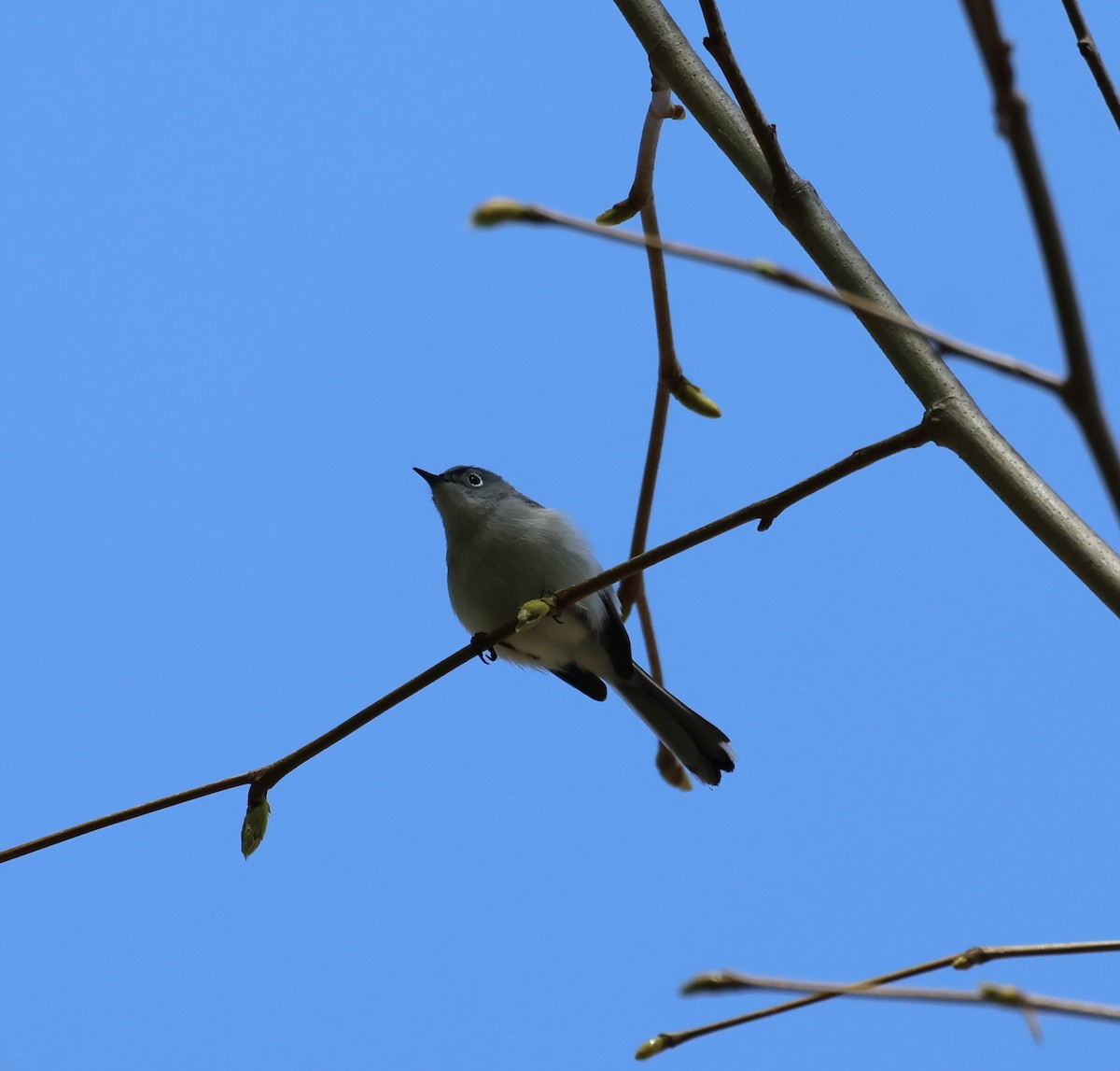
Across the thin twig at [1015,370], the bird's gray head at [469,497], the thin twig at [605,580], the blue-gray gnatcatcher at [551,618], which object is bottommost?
the thin twig at [1015,370]

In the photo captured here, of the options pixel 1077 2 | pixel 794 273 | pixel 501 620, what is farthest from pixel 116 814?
pixel 501 620

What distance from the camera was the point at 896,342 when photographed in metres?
1.99

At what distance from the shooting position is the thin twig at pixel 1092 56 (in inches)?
59.7

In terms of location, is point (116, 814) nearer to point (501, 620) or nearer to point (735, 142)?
point (735, 142)

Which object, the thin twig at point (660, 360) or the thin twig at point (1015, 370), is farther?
the thin twig at point (660, 360)

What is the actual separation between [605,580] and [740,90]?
77 cm

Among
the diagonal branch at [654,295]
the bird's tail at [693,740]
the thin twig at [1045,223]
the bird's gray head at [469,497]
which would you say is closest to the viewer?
the thin twig at [1045,223]

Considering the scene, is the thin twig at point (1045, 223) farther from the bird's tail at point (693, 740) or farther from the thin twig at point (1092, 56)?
the bird's tail at point (693, 740)

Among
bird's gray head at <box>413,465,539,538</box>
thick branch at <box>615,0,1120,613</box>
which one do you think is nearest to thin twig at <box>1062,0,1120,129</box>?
thick branch at <box>615,0,1120,613</box>

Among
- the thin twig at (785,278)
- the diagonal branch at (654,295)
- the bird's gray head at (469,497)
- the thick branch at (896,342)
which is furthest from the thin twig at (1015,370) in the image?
the bird's gray head at (469,497)

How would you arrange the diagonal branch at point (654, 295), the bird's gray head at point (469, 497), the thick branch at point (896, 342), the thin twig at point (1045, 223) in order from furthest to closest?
the bird's gray head at point (469, 497)
the diagonal branch at point (654, 295)
the thick branch at point (896, 342)
the thin twig at point (1045, 223)

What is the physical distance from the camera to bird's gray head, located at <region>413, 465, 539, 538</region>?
473 centimetres

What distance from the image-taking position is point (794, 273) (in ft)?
3.15


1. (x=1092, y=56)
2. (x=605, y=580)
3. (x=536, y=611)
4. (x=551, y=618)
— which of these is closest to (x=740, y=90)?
(x=1092, y=56)
